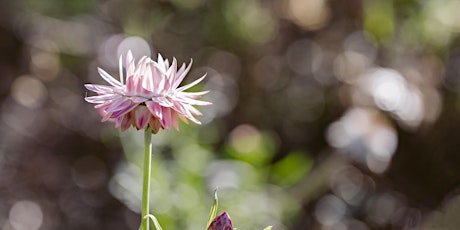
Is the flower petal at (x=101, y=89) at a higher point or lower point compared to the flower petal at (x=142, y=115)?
higher

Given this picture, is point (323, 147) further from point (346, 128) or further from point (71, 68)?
point (71, 68)

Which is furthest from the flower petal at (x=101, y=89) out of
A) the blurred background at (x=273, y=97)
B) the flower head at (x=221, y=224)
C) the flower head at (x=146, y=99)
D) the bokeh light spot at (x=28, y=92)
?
the bokeh light spot at (x=28, y=92)

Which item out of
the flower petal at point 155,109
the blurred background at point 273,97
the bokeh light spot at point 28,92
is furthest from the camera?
the bokeh light spot at point 28,92

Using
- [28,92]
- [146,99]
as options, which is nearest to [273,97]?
[28,92]

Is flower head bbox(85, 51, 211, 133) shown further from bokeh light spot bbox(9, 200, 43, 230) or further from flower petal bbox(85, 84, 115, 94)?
bokeh light spot bbox(9, 200, 43, 230)

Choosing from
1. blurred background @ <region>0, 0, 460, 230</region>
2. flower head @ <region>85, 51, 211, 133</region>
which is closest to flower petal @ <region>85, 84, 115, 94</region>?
flower head @ <region>85, 51, 211, 133</region>

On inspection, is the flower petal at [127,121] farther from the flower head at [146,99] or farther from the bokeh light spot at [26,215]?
the bokeh light spot at [26,215]

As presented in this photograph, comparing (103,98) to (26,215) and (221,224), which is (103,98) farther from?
(26,215)
